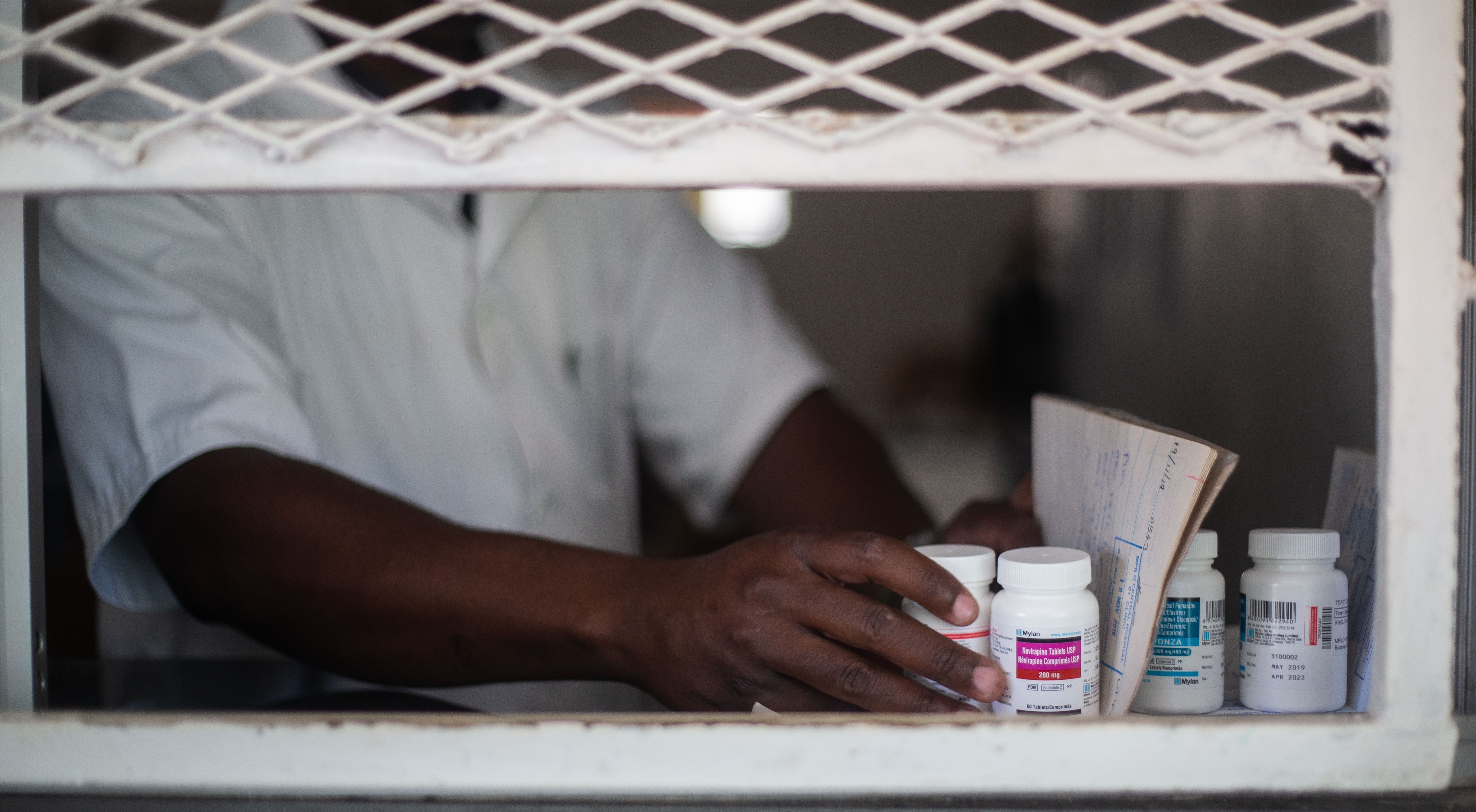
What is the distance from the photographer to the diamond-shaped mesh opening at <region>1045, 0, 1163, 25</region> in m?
1.70

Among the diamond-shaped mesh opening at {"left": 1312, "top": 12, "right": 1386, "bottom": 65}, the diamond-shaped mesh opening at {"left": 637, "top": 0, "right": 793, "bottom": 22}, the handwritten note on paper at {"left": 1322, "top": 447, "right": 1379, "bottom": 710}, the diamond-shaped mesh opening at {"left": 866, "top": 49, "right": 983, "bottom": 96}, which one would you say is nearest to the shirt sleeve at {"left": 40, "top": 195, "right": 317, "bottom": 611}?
the handwritten note on paper at {"left": 1322, "top": 447, "right": 1379, "bottom": 710}

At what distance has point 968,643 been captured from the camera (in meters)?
0.58

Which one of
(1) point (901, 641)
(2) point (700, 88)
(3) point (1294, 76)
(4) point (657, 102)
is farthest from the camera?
(4) point (657, 102)

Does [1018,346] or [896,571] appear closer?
[896,571]

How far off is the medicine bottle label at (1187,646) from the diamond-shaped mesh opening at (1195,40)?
95 cm

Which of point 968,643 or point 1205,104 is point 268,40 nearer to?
point 968,643

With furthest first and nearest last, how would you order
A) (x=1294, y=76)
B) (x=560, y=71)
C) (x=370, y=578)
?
1. (x=560, y=71)
2. (x=1294, y=76)
3. (x=370, y=578)

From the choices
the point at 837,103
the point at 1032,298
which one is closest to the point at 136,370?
the point at 1032,298

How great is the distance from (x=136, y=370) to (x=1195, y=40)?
1.45 metres

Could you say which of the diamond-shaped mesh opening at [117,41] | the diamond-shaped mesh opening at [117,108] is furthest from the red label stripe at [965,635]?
the diamond-shaped mesh opening at [117,41]

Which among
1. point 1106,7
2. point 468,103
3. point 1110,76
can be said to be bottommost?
point 468,103

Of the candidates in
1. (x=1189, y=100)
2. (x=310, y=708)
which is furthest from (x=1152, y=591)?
(x=1189, y=100)

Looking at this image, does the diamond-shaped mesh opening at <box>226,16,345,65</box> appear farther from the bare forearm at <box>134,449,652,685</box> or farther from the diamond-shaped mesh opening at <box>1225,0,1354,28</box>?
the diamond-shaped mesh opening at <box>1225,0,1354,28</box>

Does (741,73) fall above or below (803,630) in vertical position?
above
